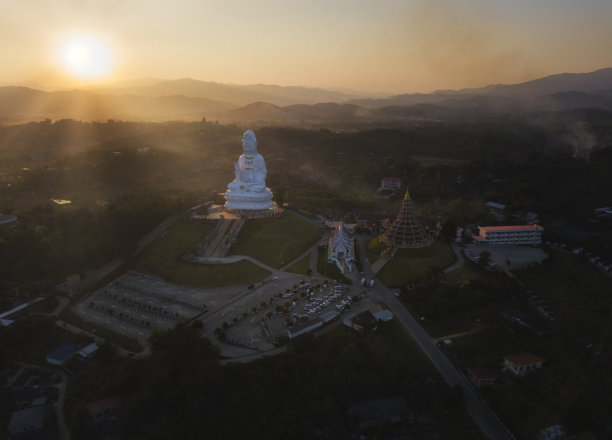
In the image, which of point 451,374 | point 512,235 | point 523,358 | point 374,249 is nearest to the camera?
point 451,374

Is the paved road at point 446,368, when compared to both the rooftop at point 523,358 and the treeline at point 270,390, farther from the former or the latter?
the rooftop at point 523,358

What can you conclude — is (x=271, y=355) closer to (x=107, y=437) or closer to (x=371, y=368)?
(x=371, y=368)

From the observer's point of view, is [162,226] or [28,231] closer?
[28,231]

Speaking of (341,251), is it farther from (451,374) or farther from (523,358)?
(523,358)

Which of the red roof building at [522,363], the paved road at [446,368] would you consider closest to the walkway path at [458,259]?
the paved road at [446,368]

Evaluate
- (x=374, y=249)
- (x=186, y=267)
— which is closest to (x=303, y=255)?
(x=374, y=249)

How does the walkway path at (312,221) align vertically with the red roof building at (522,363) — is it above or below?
above

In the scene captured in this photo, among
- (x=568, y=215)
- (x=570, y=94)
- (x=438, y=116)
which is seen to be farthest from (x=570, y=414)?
(x=570, y=94)
